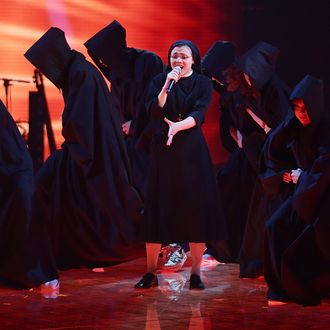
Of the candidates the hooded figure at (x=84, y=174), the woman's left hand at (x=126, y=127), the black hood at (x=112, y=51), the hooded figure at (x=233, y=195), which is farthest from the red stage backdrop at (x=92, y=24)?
the hooded figure at (x=84, y=174)

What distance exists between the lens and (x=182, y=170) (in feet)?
20.7

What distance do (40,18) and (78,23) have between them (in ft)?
1.24

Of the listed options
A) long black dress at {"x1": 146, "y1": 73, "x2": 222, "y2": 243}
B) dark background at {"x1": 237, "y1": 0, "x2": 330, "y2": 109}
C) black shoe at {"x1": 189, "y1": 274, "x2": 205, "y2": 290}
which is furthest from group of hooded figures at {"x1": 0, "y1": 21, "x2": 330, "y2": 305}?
dark background at {"x1": 237, "y1": 0, "x2": 330, "y2": 109}

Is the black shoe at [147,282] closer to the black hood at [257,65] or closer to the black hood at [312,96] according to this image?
the black hood at [312,96]

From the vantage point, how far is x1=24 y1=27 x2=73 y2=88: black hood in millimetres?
6819

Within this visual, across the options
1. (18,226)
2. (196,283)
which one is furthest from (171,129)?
(18,226)

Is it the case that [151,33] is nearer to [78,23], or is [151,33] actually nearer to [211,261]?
[78,23]

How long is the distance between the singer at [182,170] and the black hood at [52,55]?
0.83 metres

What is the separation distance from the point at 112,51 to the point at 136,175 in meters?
1.09

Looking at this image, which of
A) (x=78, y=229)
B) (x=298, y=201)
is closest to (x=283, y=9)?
(x=78, y=229)

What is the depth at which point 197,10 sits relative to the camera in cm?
959

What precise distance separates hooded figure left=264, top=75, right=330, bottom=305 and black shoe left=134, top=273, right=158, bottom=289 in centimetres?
85

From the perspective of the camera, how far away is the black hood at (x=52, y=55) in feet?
22.4

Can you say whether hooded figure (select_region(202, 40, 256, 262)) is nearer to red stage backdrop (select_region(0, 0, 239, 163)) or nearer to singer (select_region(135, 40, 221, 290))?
singer (select_region(135, 40, 221, 290))
